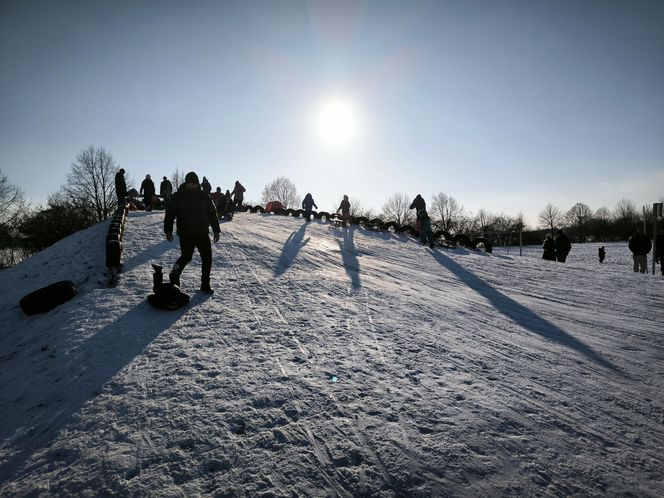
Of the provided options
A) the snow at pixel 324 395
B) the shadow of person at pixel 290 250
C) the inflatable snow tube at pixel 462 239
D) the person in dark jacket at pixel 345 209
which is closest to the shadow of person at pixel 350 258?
the snow at pixel 324 395

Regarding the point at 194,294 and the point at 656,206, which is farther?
the point at 656,206

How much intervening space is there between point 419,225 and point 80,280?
12222 mm

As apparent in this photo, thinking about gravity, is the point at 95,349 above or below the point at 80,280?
below

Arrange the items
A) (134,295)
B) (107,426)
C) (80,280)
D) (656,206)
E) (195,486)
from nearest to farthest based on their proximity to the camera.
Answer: (195,486) < (107,426) < (134,295) < (80,280) < (656,206)

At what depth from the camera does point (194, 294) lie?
Result: 5219 millimetres

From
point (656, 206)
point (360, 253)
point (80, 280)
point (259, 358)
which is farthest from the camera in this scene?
point (656, 206)

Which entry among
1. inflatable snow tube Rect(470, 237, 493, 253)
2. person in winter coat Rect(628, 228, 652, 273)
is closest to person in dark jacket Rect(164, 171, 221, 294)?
inflatable snow tube Rect(470, 237, 493, 253)

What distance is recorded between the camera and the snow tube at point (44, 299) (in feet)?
15.3

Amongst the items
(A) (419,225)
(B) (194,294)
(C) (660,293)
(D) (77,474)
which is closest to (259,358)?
(D) (77,474)

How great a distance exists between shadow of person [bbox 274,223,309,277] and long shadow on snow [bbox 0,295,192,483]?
270 centimetres

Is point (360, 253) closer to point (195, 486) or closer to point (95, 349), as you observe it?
point (95, 349)

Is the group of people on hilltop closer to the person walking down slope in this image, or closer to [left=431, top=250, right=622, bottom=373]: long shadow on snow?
[left=431, top=250, right=622, bottom=373]: long shadow on snow

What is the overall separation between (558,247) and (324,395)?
1338 centimetres

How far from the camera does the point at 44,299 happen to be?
4691 millimetres
